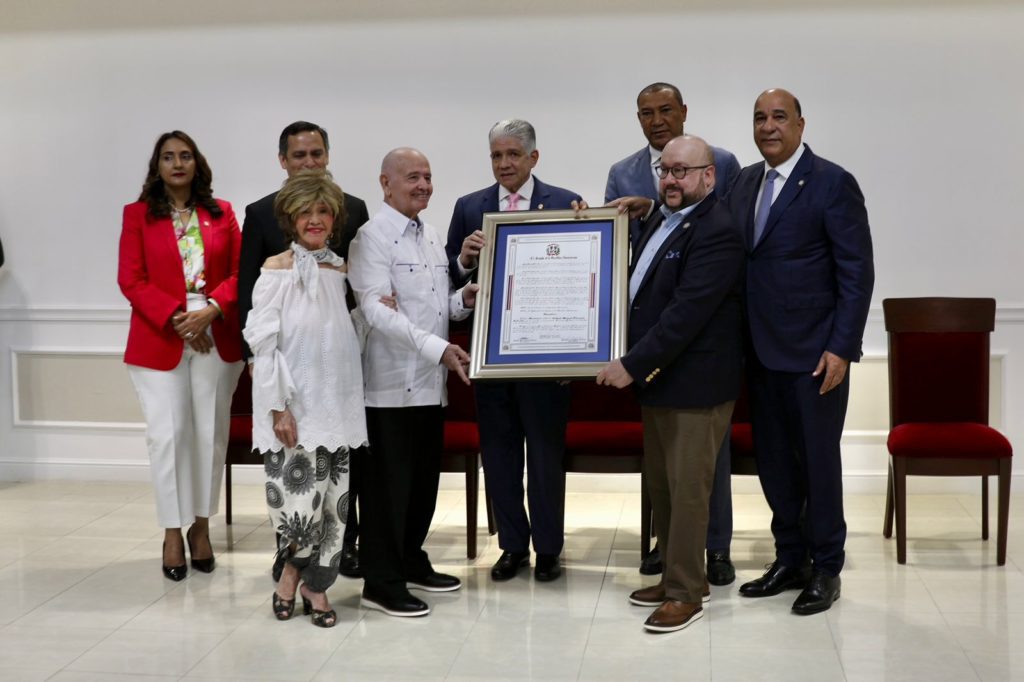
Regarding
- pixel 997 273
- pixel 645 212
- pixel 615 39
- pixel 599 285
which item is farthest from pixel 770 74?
pixel 599 285

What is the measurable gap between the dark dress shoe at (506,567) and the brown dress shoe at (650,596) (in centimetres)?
54

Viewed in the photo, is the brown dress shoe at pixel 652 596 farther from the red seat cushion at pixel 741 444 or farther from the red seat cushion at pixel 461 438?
the red seat cushion at pixel 461 438

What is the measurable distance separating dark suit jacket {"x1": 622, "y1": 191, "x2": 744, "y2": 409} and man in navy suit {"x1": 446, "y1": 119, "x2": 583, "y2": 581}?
0.58 m

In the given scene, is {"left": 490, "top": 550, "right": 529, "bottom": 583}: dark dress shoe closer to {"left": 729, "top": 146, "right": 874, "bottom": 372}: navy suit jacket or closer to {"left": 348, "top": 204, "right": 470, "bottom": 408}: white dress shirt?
{"left": 348, "top": 204, "right": 470, "bottom": 408}: white dress shirt

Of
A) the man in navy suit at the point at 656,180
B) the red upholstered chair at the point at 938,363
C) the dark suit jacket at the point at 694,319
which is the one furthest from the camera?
the red upholstered chair at the point at 938,363

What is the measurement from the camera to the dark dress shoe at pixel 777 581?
428 cm


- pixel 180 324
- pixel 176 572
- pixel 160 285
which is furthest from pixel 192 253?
pixel 176 572

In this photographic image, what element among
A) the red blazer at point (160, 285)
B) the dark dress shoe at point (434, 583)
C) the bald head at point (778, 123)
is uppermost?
the bald head at point (778, 123)

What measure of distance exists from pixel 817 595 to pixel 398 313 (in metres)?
1.76

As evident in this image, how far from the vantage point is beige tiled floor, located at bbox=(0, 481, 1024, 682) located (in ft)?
11.8

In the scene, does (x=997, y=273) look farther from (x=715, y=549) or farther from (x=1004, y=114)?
(x=715, y=549)

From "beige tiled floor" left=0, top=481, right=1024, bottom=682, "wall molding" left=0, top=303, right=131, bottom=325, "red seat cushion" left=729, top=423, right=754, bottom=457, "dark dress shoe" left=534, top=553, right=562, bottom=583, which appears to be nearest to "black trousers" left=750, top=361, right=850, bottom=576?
"beige tiled floor" left=0, top=481, right=1024, bottom=682

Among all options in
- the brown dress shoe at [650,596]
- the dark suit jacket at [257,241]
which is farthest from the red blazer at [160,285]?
the brown dress shoe at [650,596]

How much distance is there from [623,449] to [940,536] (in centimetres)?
156
